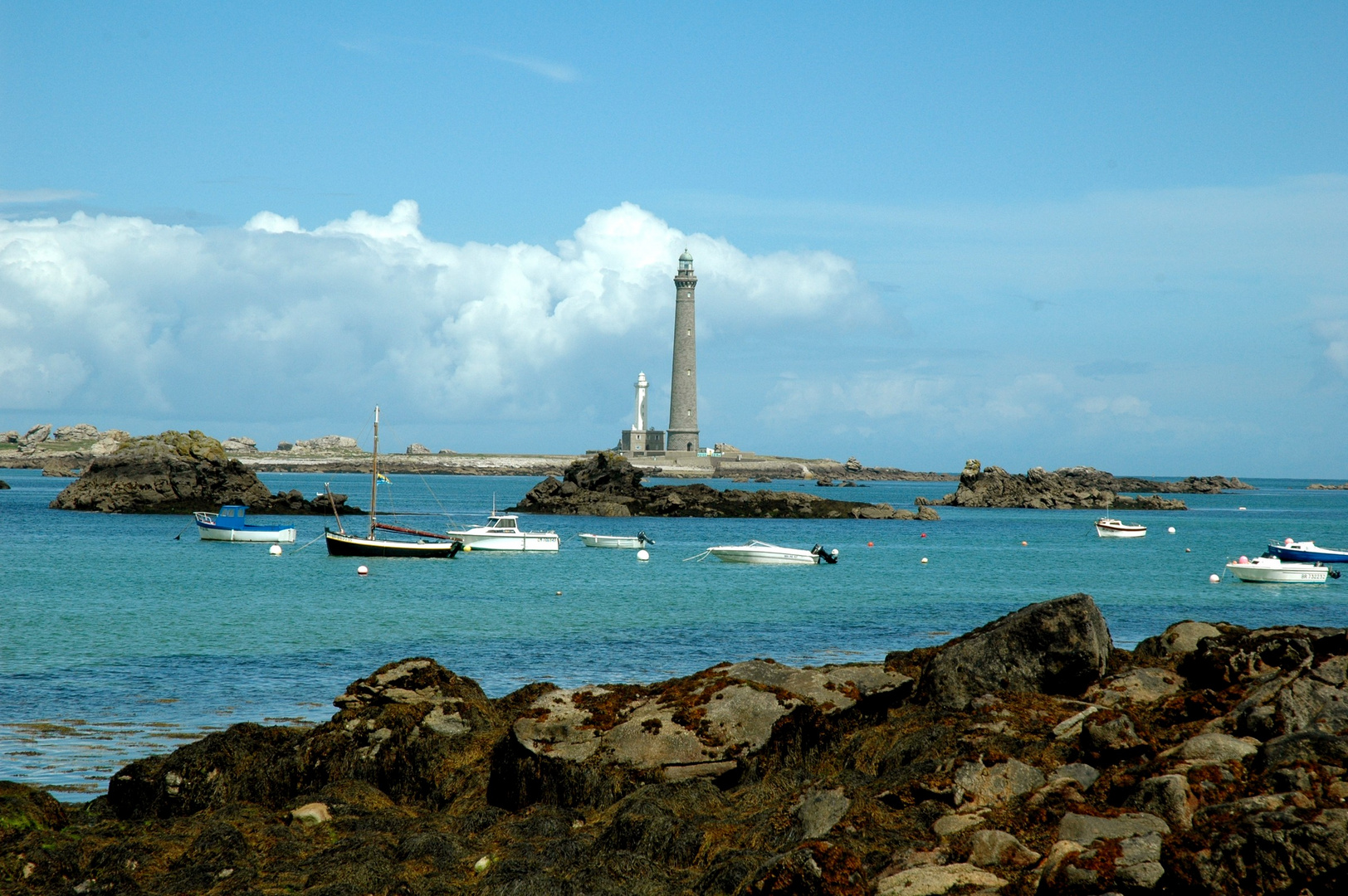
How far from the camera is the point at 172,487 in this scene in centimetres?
7775

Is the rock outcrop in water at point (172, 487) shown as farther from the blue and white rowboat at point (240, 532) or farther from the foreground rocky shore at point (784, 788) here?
the foreground rocky shore at point (784, 788)

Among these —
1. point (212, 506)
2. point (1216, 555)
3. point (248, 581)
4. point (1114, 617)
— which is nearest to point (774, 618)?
point (1114, 617)

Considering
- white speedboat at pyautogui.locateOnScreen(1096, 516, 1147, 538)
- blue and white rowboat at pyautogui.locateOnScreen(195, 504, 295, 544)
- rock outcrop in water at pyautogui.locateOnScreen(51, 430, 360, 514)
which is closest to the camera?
blue and white rowboat at pyautogui.locateOnScreen(195, 504, 295, 544)

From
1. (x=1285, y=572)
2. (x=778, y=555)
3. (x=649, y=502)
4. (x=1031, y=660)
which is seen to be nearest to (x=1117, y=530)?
(x=1285, y=572)

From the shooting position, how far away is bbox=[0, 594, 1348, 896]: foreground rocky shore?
7211 mm

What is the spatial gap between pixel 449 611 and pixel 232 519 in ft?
110

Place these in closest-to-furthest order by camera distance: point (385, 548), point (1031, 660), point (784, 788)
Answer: point (784, 788)
point (1031, 660)
point (385, 548)

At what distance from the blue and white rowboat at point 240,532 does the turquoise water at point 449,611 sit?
4.51 feet

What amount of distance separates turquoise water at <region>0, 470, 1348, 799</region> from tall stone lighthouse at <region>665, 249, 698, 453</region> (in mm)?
48953

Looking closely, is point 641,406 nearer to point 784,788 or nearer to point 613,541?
point 613,541

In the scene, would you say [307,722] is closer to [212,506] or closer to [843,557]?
[843,557]

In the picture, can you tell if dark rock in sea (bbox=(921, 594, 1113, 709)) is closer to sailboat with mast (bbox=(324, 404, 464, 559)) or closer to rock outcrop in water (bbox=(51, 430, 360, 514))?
sailboat with mast (bbox=(324, 404, 464, 559))

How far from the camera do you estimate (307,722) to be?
15.4 m

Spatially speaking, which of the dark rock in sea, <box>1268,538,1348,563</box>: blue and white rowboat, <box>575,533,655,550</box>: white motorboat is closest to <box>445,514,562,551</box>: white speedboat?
<box>575,533,655,550</box>: white motorboat
